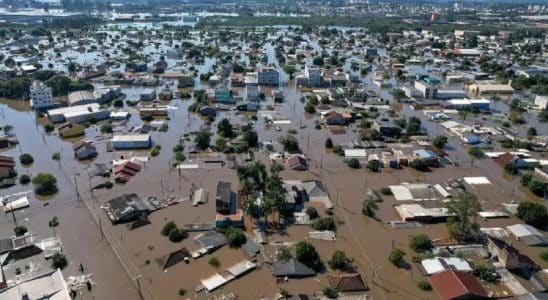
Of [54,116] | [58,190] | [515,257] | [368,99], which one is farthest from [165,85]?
[515,257]

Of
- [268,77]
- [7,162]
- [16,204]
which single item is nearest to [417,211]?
[16,204]

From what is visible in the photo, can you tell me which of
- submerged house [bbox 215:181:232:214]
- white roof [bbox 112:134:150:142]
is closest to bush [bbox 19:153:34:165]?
white roof [bbox 112:134:150:142]

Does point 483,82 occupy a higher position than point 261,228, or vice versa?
point 483,82

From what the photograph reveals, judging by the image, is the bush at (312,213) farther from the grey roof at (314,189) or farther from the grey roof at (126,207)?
the grey roof at (126,207)

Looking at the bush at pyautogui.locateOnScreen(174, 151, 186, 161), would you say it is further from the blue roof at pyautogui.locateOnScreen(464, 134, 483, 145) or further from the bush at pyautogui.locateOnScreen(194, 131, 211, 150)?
the blue roof at pyautogui.locateOnScreen(464, 134, 483, 145)

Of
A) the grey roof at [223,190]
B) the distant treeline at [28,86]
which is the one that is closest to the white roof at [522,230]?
the grey roof at [223,190]

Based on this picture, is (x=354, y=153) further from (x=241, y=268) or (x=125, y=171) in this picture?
(x=125, y=171)

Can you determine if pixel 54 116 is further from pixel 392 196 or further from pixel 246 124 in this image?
pixel 392 196
